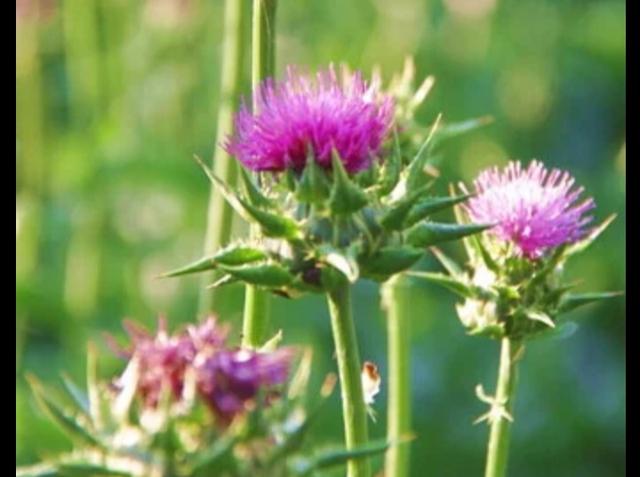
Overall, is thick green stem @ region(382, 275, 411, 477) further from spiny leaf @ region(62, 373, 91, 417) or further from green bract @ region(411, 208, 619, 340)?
spiny leaf @ region(62, 373, 91, 417)

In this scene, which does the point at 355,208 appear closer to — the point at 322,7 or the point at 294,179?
the point at 294,179

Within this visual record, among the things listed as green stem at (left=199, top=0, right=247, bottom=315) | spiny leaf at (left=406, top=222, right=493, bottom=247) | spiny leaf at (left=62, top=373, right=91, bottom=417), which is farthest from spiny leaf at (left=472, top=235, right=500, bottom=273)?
spiny leaf at (left=62, top=373, right=91, bottom=417)

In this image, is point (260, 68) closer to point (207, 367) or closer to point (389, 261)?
point (389, 261)

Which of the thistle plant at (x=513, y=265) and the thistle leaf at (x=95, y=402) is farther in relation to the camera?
the thistle plant at (x=513, y=265)

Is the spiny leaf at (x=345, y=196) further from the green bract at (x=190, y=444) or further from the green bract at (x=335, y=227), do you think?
the green bract at (x=190, y=444)

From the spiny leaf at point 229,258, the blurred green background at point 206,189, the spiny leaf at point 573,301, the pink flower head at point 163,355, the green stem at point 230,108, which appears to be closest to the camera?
the pink flower head at point 163,355

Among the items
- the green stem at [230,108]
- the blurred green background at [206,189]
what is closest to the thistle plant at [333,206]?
the green stem at [230,108]

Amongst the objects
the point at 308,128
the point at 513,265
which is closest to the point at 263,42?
the point at 308,128
